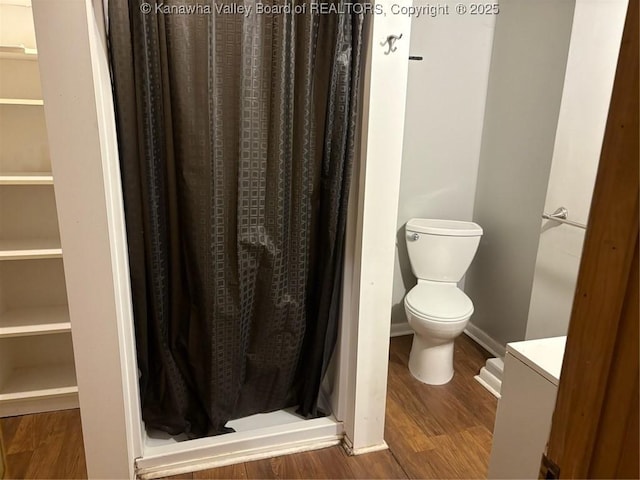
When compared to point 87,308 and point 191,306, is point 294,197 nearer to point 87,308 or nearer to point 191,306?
point 191,306

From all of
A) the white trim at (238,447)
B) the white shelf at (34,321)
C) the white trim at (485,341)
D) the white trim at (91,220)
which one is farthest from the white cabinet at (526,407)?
the white shelf at (34,321)

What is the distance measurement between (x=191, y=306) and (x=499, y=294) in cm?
184

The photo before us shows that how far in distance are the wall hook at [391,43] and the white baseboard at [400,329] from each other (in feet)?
6.02

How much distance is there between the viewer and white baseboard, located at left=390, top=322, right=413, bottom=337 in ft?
9.64

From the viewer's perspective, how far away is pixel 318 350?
192 centimetres

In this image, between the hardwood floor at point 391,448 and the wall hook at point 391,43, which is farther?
the hardwood floor at point 391,448

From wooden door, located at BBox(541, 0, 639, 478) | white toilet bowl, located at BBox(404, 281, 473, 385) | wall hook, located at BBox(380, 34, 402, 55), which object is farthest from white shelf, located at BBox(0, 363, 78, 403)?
wooden door, located at BBox(541, 0, 639, 478)

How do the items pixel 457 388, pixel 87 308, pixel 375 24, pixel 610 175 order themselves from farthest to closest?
pixel 457 388
pixel 375 24
pixel 87 308
pixel 610 175

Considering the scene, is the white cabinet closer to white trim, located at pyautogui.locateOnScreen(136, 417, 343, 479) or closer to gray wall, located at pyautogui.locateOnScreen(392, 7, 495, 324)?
white trim, located at pyautogui.locateOnScreen(136, 417, 343, 479)

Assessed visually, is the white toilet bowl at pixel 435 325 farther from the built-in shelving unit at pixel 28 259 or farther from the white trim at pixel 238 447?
the built-in shelving unit at pixel 28 259

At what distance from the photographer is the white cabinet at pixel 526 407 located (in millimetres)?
1146

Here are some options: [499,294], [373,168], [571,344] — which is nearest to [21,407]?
[373,168]

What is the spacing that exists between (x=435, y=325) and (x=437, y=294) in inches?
10.9

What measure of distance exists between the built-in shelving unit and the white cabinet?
1739 mm
